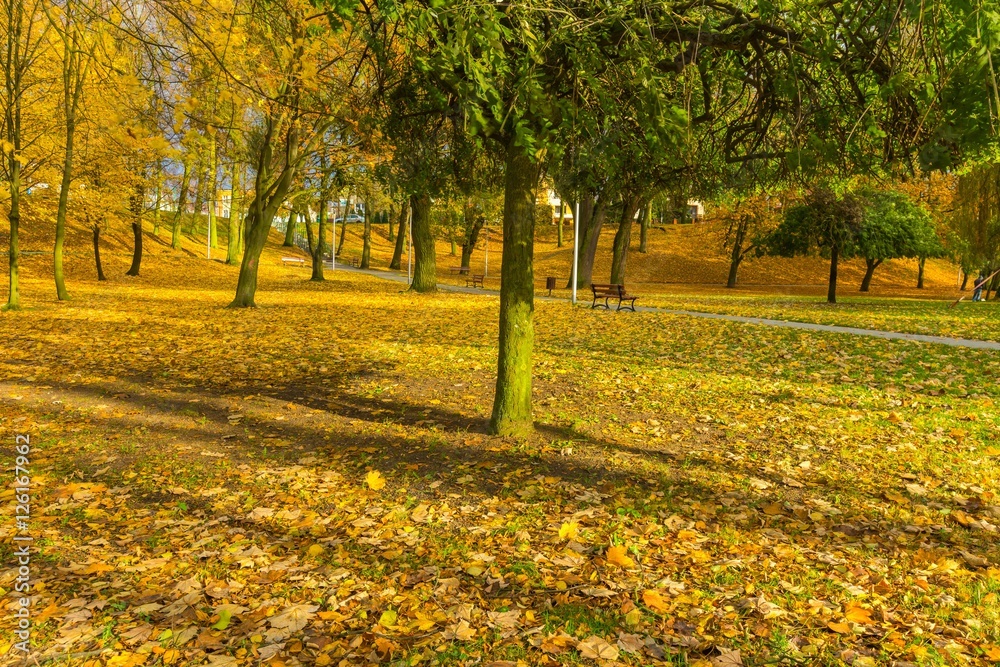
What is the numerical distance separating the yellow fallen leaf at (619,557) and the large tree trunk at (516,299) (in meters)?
2.68

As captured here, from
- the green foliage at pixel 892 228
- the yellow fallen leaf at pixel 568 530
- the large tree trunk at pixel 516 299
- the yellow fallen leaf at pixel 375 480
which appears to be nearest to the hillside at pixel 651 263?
the green foliage at pixel 892 228

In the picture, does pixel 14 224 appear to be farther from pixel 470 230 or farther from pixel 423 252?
pixel 470 230

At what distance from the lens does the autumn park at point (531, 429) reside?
364cm

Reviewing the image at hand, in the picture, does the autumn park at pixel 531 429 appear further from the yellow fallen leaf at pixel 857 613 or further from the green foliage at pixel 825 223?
the green foliage at pixel 825 223

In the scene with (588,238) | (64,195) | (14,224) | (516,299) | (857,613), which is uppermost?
(588,238)

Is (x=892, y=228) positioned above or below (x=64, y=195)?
above

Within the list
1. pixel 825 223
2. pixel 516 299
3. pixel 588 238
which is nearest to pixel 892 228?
pixel 825 223

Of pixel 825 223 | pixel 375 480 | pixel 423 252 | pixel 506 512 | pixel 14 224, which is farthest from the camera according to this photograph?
pixel 423 252

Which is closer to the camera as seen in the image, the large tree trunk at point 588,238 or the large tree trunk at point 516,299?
the large tree trunk at point 516,299

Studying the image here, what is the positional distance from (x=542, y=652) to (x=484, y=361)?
8041mm

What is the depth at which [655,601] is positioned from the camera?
3865 millimetres

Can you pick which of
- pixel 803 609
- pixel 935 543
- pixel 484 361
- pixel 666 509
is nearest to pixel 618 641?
pixel 803 609

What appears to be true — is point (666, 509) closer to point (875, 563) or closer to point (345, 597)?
point (875, 563)

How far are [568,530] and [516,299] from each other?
2.67m
